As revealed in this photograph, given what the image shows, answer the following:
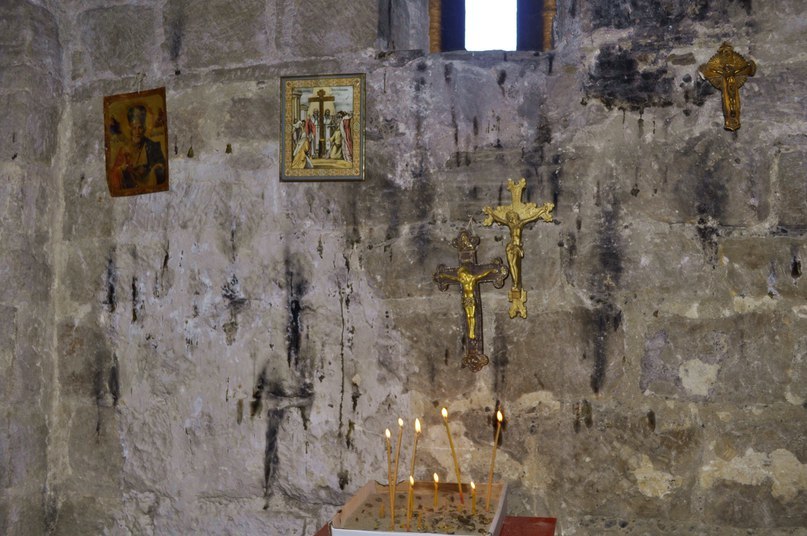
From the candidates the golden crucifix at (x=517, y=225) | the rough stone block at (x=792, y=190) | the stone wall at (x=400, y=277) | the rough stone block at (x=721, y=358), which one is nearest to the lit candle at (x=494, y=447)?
the stone wall at (x=400, y=277)

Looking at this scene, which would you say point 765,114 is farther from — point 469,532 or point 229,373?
point 229,373

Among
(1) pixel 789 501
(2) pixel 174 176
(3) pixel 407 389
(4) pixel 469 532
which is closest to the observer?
(4) pixel 469 532

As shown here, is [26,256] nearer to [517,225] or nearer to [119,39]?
[119,39]

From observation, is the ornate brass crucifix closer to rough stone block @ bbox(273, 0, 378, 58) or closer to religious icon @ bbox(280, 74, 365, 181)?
religious icon @ bbox(280, 74, 365, 181)

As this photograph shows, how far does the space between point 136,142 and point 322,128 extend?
2.34 ft

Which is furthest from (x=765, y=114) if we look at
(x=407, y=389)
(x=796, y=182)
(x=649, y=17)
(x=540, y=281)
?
(x=407, y=389)

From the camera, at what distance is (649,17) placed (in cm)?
307

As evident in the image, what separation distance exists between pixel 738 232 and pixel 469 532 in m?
1.31

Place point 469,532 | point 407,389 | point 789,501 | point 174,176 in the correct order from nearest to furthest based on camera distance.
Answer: point 469,532
point 789,501
point 407,389
point 174,176

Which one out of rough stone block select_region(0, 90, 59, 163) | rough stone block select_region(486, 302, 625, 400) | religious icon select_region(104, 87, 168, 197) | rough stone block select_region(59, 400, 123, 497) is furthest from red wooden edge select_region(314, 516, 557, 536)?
rough stone block select_region(0, 90, 59, 163)

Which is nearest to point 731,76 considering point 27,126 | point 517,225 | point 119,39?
point 517,225

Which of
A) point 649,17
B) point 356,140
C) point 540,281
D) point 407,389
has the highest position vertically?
point 649,17

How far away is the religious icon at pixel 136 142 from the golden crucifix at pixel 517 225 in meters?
1.21

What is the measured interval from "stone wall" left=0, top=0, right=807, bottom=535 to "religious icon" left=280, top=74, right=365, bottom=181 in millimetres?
54
